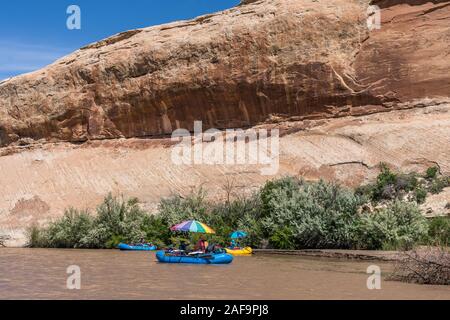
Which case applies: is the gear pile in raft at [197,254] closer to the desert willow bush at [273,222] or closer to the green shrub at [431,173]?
the desert willow bush at [273,222]

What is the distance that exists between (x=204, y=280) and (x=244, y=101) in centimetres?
2156

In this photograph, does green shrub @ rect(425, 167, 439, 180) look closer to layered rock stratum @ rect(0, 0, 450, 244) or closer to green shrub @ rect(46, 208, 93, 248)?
layered rock stratum @ rect(0, 0, 450, 244)

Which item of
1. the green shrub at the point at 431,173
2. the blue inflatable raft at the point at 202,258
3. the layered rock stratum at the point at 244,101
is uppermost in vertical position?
the layered rock stratum at the point at 244,101

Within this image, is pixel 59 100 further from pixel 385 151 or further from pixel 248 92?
pixel 385 151

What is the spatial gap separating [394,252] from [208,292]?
27.3 feet

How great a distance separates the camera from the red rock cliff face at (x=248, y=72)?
31.1 metres

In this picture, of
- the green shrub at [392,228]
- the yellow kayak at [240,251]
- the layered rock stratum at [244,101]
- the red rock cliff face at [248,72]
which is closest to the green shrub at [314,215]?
the green shrub at [392,228]

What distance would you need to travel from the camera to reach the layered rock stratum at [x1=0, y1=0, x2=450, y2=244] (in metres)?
30.0

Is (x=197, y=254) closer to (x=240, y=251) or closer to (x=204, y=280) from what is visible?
(x=240, y=251)

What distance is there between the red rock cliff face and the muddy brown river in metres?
14.8

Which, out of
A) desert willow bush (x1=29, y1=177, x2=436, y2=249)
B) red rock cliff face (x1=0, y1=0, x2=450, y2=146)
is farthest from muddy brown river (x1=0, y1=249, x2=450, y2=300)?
red rock cliff face (x1=0, y1=0, x2=450, y2=146)

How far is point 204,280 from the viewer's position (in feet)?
45.6

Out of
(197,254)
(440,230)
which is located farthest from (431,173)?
(197,254)

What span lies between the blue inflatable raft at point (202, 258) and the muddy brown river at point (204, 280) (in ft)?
0.95
